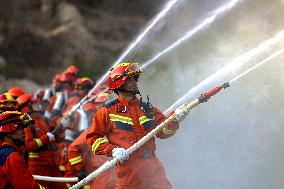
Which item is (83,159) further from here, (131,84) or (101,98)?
(131,84)

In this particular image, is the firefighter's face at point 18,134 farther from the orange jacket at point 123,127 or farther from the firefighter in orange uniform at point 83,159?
the firefighter in orange uniform at point 83,159

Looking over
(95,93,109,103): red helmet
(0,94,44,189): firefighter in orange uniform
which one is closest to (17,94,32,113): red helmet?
(95,93,109,103): red helmet

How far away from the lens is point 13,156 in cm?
525

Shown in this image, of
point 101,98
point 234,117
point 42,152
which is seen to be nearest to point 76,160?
point 42,152

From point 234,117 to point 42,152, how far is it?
2854 millimetres

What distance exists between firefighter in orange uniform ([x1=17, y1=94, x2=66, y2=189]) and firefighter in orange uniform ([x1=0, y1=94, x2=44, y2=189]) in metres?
2.09

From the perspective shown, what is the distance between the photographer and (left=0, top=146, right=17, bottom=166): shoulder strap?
5.26 meters

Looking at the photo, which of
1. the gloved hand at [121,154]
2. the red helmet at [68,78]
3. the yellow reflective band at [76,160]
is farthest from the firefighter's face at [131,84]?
the red helmet at [68,78]

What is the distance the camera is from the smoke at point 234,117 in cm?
803

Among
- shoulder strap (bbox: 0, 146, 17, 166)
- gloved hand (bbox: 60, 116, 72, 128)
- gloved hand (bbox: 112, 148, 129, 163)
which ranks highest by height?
gloved hand (bbox: 60, 116, 72, 128)

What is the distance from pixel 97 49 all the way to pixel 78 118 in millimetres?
9673

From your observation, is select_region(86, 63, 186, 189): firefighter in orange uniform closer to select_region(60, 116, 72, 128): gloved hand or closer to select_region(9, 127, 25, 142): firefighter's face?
select_region(9, 127, 25, 142): firefighter's face

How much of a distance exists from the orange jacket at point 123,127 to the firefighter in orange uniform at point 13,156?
731 mm

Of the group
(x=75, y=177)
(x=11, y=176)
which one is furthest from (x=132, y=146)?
(x=75, y=177)
